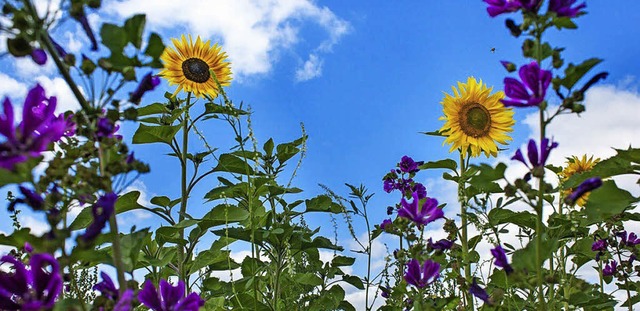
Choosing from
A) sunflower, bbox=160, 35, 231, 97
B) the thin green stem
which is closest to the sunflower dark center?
sunflower, bbox=160, 35, 231, 97

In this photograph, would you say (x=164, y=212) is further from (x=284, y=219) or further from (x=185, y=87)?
Result: (x=185, y=87)

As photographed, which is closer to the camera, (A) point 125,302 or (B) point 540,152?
(A) point 125,302

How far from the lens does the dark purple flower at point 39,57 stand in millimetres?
1229

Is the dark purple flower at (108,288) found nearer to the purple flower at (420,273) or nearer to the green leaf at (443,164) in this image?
the purple flower at (420,273)

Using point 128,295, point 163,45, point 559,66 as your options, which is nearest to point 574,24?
point 559,66

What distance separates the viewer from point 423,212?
221 cm

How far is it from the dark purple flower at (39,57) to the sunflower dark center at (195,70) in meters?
3.17

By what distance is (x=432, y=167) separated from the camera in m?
3.57

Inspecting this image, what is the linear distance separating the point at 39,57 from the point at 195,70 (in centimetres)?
327

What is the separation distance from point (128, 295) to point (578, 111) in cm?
111

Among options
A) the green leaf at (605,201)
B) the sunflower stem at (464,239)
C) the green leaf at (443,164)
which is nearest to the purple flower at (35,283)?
the green leaf at (605,201)

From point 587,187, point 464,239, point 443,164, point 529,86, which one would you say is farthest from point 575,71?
point 443,164

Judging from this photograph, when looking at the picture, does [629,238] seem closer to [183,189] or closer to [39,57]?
[183,189]

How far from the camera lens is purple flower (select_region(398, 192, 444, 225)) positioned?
86.0 inches
